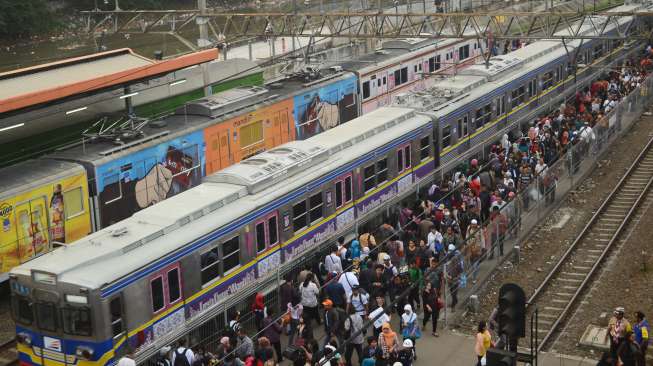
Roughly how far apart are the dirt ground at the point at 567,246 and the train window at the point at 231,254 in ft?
16.7

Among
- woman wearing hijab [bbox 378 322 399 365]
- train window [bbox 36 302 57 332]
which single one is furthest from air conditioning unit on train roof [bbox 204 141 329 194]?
train window [bbox 36 302 57 332]

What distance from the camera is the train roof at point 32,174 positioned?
19.7 m

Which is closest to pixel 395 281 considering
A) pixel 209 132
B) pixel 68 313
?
pixel 68 313

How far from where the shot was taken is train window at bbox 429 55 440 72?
3916cm

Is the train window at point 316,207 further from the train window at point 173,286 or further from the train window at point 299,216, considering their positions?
the train window at point 173,286

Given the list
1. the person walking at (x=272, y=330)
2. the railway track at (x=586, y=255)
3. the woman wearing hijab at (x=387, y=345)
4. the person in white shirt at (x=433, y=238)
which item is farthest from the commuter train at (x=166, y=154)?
the railway track at (x=586, y=255)

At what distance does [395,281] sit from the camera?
1822 centimetres

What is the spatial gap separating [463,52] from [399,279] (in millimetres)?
26858

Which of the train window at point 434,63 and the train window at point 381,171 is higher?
the train window at point 434,63

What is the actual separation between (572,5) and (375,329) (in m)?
37.7

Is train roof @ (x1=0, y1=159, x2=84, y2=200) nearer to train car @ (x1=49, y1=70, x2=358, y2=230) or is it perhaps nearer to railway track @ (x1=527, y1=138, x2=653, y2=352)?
train car @ (x1=49, y1=70, x2=358, y2=230)

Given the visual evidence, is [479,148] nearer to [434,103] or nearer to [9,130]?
[434,103]

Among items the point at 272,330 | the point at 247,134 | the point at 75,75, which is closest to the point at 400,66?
the point at 247,134

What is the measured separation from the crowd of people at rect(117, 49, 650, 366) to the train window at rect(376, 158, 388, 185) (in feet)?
3.59
